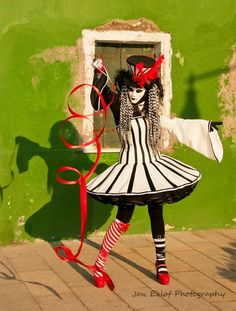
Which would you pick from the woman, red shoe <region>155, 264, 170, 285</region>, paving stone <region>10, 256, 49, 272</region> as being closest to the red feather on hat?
the woman

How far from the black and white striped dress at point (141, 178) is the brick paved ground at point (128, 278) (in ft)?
2.73

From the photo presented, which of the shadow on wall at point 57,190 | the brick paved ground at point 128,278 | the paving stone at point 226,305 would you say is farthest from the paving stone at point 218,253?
the shadow on wall at point 57,190

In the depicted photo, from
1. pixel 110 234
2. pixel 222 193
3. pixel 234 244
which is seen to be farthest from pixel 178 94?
pixel 110 234

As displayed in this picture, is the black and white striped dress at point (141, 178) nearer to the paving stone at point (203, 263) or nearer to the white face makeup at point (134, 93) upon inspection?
the white face makeup at point (134, 93)

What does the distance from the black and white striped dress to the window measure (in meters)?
1.47

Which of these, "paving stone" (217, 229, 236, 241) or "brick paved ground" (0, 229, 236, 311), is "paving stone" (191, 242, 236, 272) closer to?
"brick paved ground" (0, 229, 236, 311)

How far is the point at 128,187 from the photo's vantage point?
17.7ft

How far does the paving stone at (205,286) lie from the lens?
5363mm

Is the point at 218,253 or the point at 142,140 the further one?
the point at 218,253

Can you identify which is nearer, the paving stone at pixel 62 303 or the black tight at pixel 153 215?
the paving stone at pixel 62 303

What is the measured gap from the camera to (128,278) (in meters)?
5.83

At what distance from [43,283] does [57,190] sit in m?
1.56

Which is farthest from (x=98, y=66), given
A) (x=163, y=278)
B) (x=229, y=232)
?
(x=229, y=232)

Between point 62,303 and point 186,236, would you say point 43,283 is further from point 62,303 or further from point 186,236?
point 186,236
